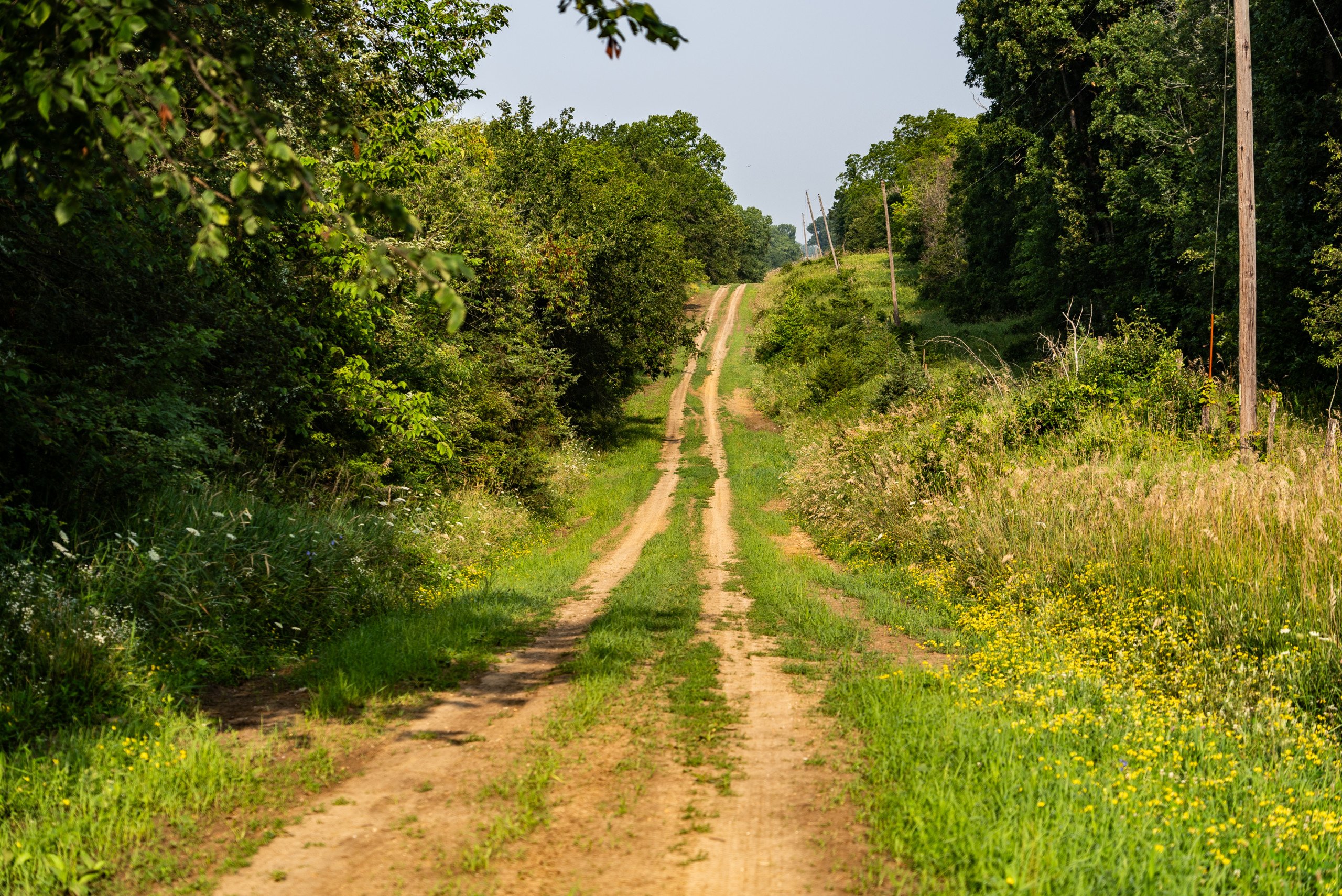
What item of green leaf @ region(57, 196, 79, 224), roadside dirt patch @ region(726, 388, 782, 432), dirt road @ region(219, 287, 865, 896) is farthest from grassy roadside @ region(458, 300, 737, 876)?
roadside dirt patch @ region(726, 388, 782, 432)

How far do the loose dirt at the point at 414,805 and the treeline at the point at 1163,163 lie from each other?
62.5ft

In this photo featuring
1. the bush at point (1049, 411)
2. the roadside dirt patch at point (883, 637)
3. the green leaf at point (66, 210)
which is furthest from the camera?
the bush at point (1049, 411)

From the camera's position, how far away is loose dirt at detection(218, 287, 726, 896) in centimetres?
387

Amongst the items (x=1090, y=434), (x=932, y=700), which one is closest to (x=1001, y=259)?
(x=1090, y=434)

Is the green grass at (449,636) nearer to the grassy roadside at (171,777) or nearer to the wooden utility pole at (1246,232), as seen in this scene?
the grassy roadside at (171,777)

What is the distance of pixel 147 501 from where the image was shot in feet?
27.3

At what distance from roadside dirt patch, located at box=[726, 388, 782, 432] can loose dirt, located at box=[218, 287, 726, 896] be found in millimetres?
32418

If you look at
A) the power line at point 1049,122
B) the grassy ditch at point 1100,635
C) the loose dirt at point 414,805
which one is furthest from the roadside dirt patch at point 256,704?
the power line at point 1049,122

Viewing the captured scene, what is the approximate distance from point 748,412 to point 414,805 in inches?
1579

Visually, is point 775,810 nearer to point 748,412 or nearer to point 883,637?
point 883,637

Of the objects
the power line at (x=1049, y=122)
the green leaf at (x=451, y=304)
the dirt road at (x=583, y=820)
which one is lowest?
the dirt road at (x=583, y=820)

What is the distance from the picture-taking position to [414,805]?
183 inches

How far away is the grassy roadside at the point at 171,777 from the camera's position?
4027 millimetres

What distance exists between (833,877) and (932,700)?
2.55m
